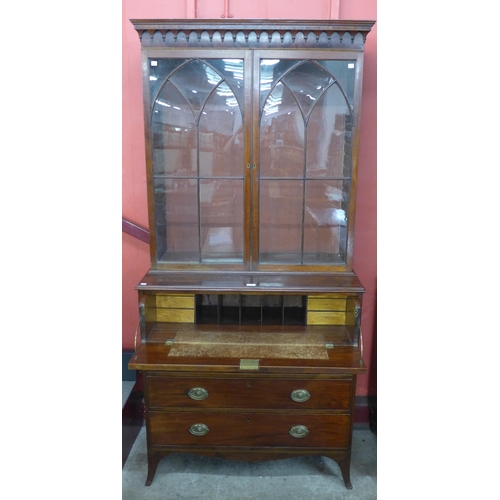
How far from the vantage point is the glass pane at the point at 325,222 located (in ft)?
6.40

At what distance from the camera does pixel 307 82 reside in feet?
6.06

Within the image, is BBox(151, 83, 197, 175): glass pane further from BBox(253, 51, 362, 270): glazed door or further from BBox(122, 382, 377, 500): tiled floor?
BBox(122, 382, 377, 500): tiled floor

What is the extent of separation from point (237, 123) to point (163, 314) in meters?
0.96

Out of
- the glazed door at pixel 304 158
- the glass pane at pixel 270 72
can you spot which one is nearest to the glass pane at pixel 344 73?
the glazed door at pixel 304 158

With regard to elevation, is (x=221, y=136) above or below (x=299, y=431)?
above

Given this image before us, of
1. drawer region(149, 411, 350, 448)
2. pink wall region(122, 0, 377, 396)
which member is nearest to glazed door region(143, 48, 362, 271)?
pink wall region(122, 0, 377, 396)

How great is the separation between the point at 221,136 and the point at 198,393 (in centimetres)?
116

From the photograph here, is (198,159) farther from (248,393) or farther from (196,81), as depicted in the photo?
(248,393)

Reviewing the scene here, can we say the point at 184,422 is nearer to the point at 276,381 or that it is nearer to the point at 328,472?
the point at 276,381

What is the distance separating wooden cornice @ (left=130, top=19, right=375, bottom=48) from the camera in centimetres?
170

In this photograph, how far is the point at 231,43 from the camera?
1742 mm

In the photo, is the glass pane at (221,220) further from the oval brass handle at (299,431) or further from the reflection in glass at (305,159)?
the oval brass handle at (299,431)

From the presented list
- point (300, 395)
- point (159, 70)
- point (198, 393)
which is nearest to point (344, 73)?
point (159, 70)

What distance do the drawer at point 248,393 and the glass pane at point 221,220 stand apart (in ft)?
1.86
